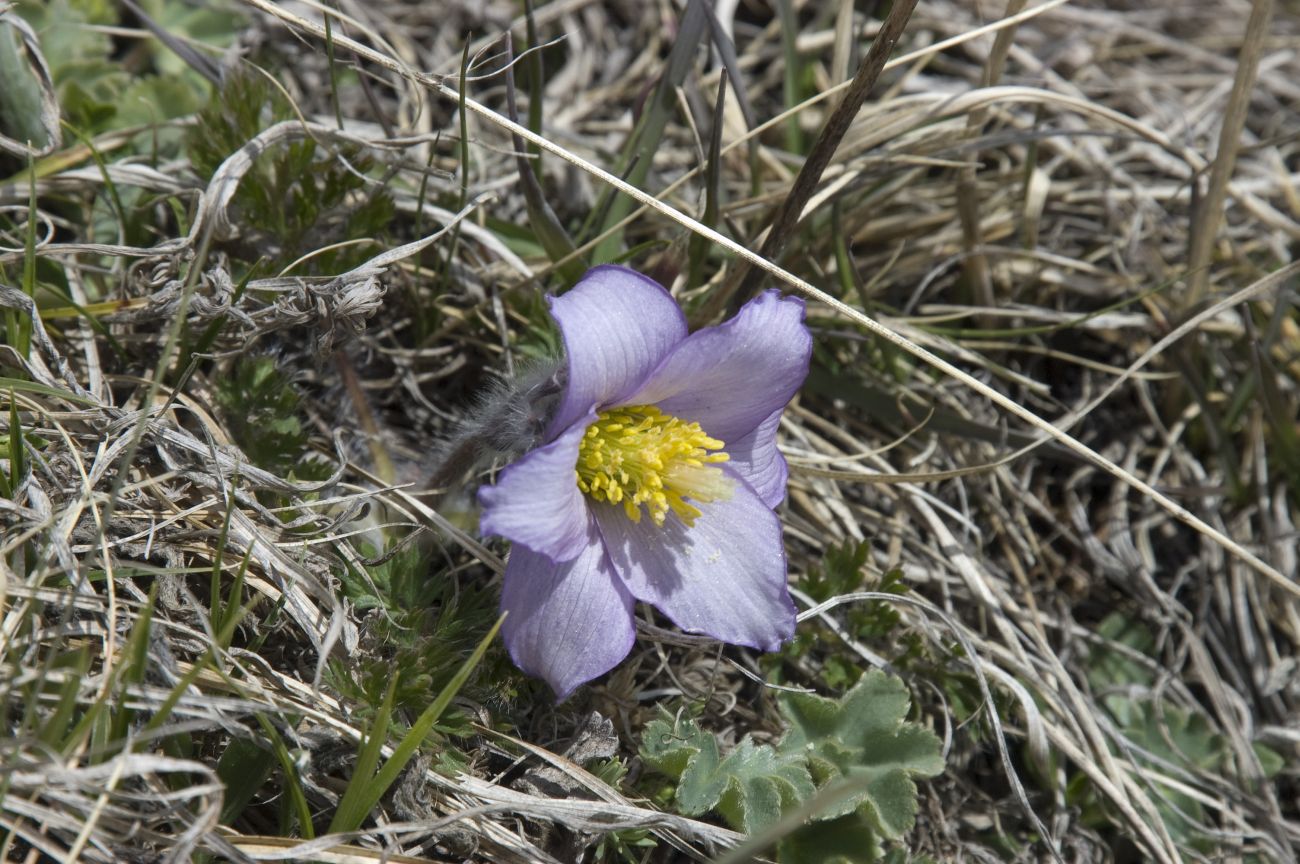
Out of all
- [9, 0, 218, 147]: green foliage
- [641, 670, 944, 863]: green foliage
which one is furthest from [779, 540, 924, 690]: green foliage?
[9, 0, 218, 147]: green foliage

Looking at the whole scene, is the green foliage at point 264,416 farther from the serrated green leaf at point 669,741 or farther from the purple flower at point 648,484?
the serrated green leaf at point 669,741

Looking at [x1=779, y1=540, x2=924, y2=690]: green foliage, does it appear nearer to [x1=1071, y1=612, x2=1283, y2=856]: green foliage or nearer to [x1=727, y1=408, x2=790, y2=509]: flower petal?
[x1=727, y1=408, x2=790, y2=509]: flower petal

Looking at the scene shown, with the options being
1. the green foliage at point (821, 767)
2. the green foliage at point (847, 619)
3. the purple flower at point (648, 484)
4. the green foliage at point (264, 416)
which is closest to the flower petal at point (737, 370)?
the purple flower at point (648, 484)

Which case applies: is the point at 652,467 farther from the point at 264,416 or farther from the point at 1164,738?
the point at 1164,738

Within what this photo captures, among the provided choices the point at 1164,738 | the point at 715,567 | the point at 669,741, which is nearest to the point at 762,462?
the point at 715,567

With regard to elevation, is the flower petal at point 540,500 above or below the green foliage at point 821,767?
above

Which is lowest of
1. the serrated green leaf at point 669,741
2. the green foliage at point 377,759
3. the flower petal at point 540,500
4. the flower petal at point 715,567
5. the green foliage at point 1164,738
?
the green foliage at point 1164,738
